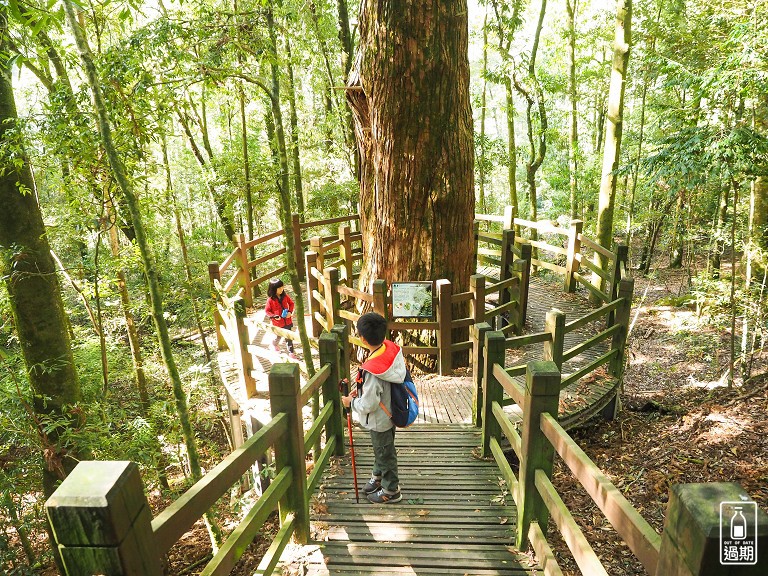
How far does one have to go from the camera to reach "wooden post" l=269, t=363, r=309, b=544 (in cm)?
292

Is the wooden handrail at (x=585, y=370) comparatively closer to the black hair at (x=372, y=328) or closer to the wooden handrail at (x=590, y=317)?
the wooden handrail at (x=590, y=317)

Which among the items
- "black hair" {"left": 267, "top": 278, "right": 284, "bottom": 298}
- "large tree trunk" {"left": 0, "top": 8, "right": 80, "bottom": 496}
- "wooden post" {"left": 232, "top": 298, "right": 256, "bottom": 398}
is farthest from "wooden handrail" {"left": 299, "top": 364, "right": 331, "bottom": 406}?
"black hair" {"left": 267, "top": 278, "right": 284, "bottom": 298}

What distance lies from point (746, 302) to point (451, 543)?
7687mm

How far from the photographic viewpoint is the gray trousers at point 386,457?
382 centimetres

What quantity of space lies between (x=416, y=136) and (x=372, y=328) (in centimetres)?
404

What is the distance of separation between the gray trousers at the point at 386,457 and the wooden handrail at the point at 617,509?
162 centimetres

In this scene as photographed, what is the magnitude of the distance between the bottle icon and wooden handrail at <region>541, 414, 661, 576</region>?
16.8 inches

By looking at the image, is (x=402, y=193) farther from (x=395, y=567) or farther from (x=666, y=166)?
(x=395, y=567)

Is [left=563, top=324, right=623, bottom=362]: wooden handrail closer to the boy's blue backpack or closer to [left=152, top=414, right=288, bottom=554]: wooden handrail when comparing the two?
the boy's blue backpack

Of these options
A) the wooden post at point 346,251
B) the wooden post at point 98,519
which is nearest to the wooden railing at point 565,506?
the wooden post at point 98,519

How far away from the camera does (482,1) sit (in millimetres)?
9070

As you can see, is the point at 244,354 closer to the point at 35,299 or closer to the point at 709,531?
the point at 35,299

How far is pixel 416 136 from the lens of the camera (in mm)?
6645

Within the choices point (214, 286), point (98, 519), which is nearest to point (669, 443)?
point (98, 519)
